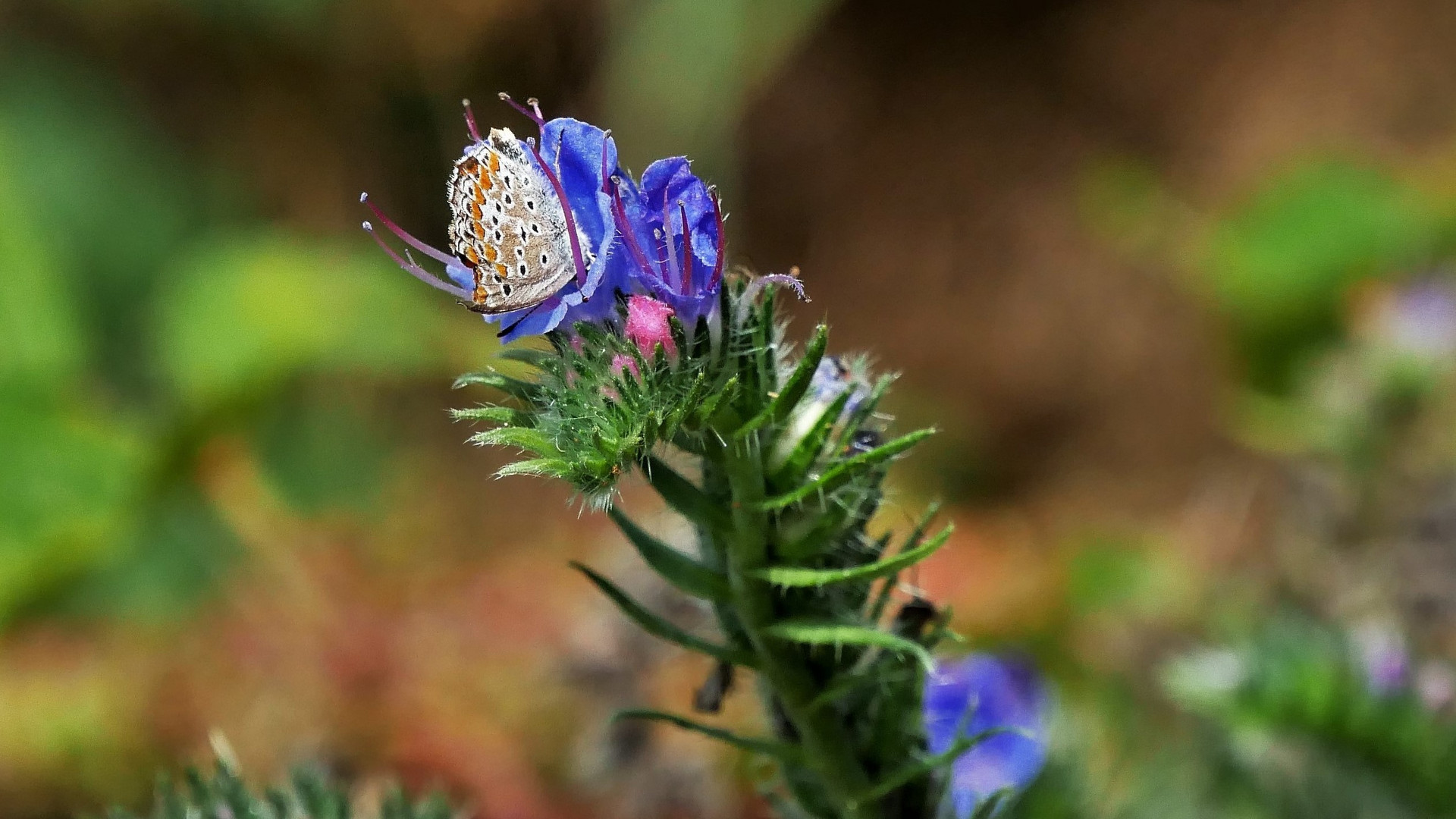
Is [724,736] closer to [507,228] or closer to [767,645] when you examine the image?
[767,645]

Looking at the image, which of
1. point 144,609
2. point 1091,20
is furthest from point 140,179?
point 1091,20

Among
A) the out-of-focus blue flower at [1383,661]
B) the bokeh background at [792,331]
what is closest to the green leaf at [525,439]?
the bokeh background at [792,331]

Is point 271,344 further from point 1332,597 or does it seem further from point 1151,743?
point 1332,597

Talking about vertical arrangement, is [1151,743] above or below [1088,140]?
below

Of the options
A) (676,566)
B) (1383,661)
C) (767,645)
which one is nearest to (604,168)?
(676,566)

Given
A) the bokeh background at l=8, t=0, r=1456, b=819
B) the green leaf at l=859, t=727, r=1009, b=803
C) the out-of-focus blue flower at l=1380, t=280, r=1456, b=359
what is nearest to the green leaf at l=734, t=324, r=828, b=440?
the green leaf at l=859, t=727, r=1009, b=803

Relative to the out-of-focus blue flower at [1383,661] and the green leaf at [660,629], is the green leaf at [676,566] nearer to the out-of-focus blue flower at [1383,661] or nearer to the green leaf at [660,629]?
the green leaf at [660,629]

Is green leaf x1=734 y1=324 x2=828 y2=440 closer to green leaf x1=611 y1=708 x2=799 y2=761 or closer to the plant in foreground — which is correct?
the plant in foreground
